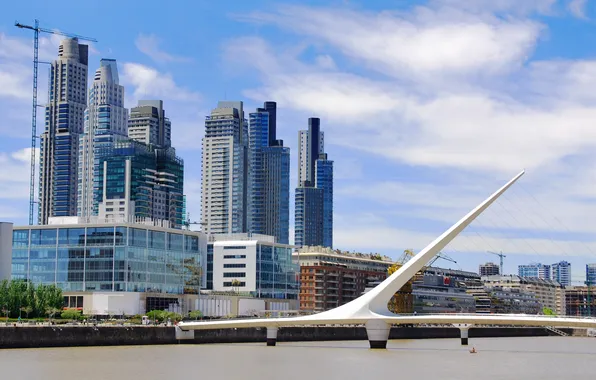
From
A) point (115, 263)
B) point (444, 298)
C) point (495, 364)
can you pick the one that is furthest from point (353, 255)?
point (495, 364)

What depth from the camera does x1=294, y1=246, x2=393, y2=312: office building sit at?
154m

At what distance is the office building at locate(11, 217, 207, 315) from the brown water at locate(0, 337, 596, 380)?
34.1 meters

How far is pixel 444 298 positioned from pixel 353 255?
661 inches

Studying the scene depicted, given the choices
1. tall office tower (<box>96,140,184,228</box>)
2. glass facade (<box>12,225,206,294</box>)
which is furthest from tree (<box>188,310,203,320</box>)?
Answer: tall office tower (<box>96,140,184,228</box>)

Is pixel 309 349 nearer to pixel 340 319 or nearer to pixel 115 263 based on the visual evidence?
pixel 340 319

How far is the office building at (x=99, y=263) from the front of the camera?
99.0 metres

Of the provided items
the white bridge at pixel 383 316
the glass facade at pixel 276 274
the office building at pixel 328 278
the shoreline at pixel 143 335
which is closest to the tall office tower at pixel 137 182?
the office building at pixel 328 278

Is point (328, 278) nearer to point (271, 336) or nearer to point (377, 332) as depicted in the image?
point (271, 336)

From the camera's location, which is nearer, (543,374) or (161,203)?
(543,374)

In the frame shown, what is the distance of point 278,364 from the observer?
50625mm

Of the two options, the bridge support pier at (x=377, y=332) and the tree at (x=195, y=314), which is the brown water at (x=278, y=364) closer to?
the bridge support pier at (x=377, y=332)

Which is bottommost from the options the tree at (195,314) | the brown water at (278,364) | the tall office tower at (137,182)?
the brown water at (278,364)

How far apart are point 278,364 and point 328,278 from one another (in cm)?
10561

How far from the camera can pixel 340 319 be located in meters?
64.6
